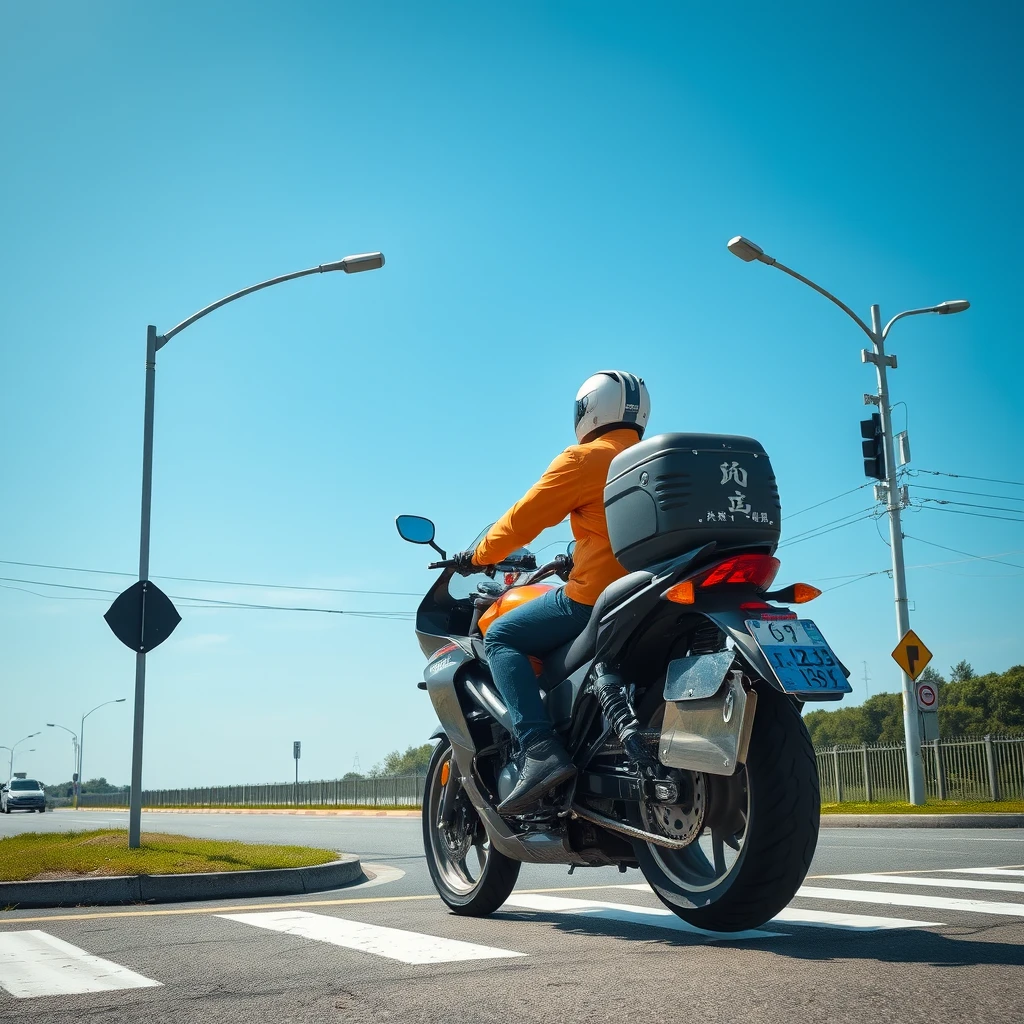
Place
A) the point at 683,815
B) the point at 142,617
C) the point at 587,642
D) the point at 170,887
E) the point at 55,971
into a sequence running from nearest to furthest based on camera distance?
1. the point at 683,815
2. the point at 55,971
3. the point at 587,642
4. the point at 170,887
5. the point at 142,617

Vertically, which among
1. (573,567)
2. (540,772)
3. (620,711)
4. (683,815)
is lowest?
(683,815)

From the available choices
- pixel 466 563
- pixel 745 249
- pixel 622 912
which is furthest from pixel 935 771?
pixel 466 563

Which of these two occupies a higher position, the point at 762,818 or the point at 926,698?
the point at 926,698

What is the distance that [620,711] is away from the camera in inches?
174

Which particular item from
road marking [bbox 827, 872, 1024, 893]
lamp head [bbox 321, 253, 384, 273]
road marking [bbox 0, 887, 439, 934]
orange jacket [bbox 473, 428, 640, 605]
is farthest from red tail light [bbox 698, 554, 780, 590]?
lamp head [bbox 321, 253, 384, 273]

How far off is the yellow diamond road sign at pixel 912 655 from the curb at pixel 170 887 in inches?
567

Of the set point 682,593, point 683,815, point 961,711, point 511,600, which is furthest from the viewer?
point 961,711

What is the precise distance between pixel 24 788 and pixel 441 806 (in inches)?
2197

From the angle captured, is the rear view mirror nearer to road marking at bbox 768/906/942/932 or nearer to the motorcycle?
the motorcycle

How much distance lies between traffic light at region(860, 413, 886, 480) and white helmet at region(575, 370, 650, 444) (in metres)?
16.8

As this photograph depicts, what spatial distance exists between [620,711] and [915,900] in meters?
2.47

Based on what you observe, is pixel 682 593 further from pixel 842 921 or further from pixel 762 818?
pixel 842 921

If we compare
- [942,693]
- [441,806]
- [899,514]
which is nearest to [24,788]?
[899,514]

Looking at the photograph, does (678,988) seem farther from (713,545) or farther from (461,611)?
(461,611)
